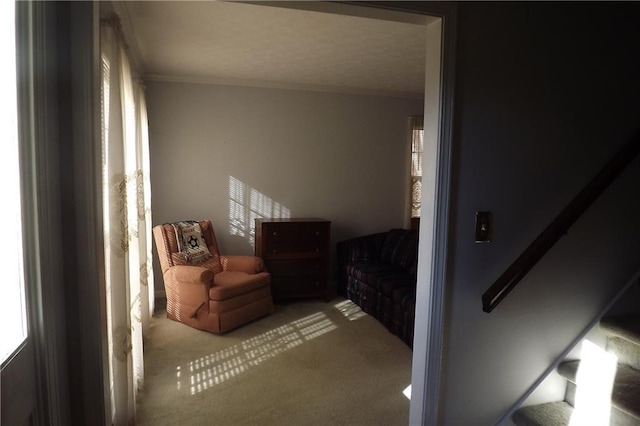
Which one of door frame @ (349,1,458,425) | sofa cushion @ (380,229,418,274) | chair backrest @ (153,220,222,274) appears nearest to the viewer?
door frame @ (349,1,458,425)

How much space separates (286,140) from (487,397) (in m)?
3.52

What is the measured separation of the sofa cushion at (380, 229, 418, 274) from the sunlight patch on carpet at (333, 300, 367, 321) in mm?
624

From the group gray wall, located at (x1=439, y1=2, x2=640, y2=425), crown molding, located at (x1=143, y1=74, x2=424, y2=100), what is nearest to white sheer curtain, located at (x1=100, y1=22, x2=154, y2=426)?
gray wall, located at (x1=439, y1=2, x2=640, y2=425)

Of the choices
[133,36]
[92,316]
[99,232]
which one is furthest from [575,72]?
[133,36]

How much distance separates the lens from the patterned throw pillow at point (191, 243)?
148 inches

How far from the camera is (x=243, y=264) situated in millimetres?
3986

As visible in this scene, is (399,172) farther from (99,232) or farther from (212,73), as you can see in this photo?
(99,232)

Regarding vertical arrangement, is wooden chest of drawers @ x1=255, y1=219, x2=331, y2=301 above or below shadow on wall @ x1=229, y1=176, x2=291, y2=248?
below

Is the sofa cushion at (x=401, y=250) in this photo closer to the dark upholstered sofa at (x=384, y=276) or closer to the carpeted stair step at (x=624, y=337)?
the dark upholstered sofa at (x=384, y=276)

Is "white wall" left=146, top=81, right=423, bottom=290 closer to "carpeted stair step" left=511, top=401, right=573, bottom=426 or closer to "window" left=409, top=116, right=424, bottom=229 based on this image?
"window" left=409, top=116, right=424, bottom=229

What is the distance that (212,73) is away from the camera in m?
4.11

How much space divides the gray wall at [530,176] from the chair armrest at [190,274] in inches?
90.6

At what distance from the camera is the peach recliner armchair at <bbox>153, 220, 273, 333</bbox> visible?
3439 mm

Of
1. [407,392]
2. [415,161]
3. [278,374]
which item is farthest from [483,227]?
[415,161]
